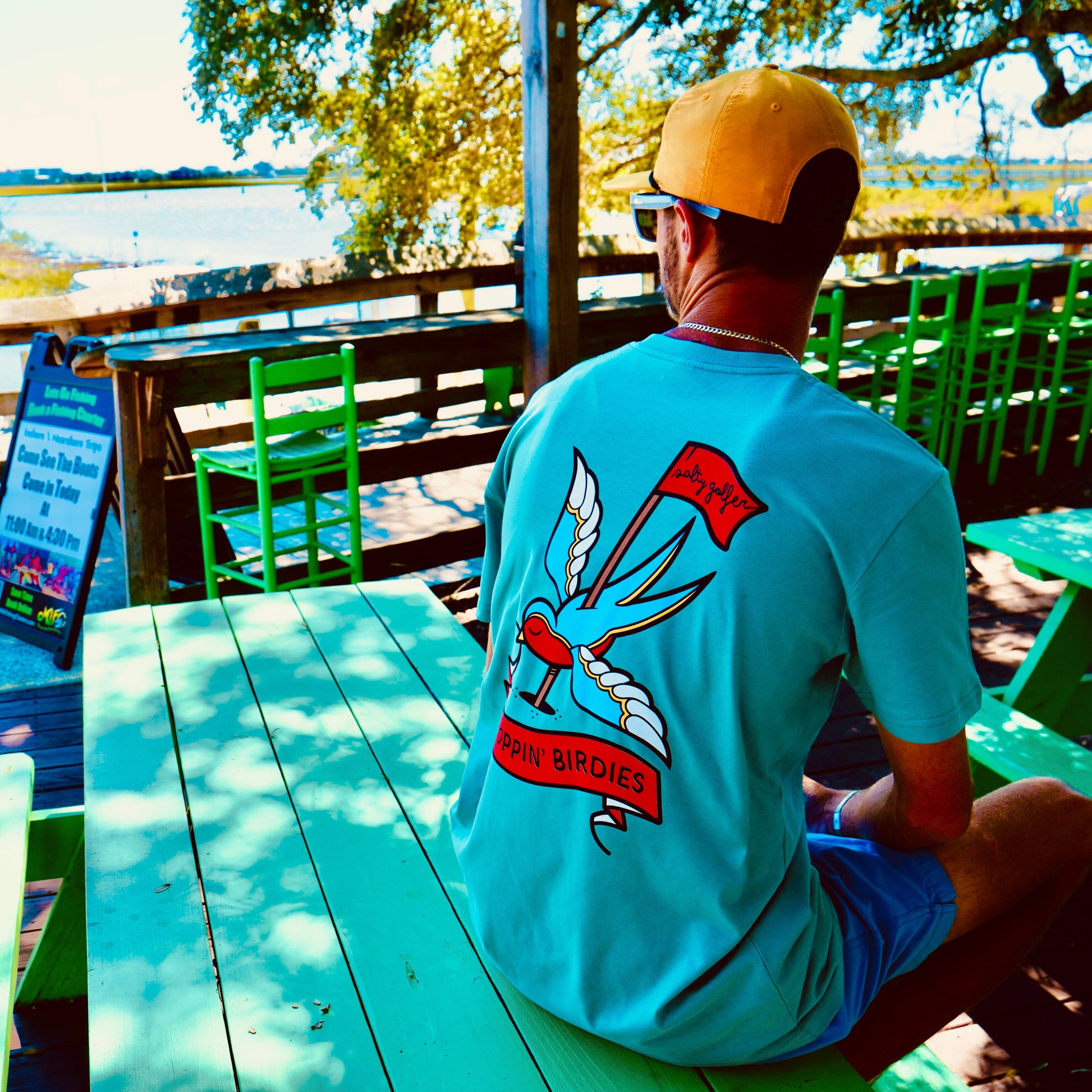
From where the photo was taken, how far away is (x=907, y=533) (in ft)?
3.01

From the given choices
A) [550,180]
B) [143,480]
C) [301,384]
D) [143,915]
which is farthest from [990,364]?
[143,915]

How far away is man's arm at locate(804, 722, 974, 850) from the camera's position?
3.35ft

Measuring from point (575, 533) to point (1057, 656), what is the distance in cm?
208

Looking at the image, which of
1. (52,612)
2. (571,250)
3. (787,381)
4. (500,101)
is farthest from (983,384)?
(787,381)

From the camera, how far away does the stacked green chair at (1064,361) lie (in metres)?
6.09

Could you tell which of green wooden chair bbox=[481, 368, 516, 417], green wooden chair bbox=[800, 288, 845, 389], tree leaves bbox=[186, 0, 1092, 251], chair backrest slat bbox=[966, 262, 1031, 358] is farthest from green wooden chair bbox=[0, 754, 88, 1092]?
tree leaves bbox=[186, 0, 1092, 251]

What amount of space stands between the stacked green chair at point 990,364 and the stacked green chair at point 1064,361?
0.65ft

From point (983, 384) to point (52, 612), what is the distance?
4.81 m

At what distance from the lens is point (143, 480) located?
12.7 feet

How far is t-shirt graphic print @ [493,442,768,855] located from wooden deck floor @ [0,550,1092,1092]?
1279mm

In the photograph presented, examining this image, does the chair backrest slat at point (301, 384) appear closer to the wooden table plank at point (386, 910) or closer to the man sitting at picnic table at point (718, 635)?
the wooden table plank at point (386, 910)

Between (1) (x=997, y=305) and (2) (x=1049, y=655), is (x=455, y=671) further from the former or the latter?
(1) (x=997, y=305)

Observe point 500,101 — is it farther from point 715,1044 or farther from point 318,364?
point 715,1044

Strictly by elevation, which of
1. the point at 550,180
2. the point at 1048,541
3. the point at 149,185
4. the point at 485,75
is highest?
the point at 485,75
